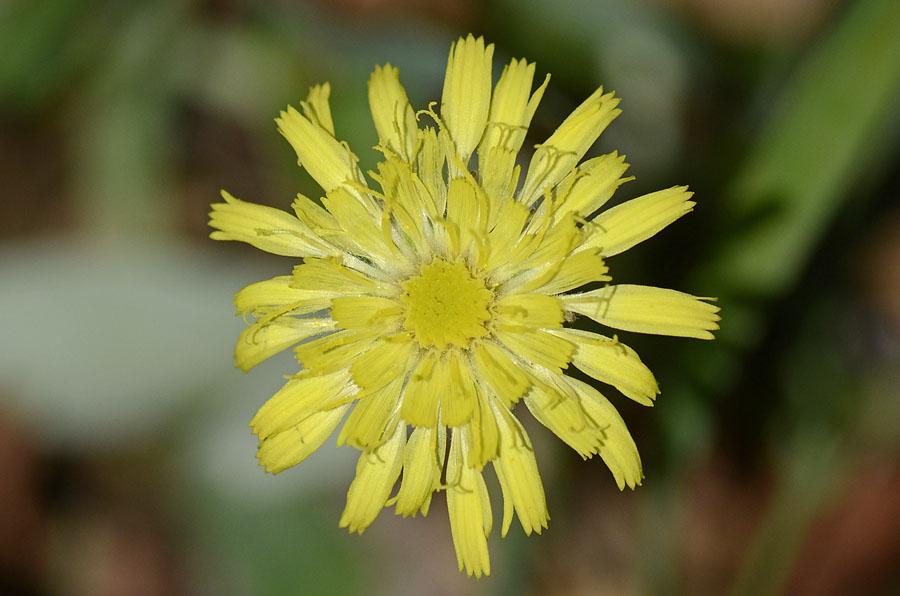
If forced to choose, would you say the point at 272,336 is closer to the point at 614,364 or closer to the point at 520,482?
the point at 520,482

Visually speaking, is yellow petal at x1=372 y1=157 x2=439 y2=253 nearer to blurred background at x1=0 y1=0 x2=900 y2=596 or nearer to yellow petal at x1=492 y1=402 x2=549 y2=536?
yellow petal at x1=492 y1=402 x2=549 y2=536

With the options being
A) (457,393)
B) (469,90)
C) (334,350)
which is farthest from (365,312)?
(469,90)

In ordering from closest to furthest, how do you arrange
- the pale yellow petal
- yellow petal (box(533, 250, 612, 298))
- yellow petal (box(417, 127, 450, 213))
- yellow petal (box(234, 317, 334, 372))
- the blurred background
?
yellow petal (box(533, 250, 612, 298)), the pale yellow petal, yellow petal (box(417, 127, 450, 213)), yellow petal (box(234, 317, 334, 372)), the blurred background

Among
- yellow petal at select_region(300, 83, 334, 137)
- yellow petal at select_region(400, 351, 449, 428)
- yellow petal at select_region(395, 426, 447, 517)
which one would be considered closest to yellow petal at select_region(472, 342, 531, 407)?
yellow petal at select_region(400, 351, 449, 428)

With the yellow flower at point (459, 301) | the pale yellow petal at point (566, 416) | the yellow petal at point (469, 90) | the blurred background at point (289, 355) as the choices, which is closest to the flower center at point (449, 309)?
the yellow flower at point (459, 301)

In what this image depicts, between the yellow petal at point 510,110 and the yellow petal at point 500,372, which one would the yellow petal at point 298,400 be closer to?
the yellow petal at point 500,372

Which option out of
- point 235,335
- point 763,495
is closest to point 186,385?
point 235,335
